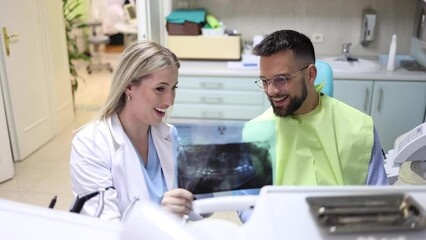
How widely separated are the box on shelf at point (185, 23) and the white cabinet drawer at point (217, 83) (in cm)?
43

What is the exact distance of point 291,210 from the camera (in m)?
0.53

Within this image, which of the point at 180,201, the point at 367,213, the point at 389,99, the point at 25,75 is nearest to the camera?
the point at 367,213

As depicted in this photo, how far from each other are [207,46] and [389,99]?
4.64ft

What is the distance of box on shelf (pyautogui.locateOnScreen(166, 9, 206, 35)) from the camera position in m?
3.23

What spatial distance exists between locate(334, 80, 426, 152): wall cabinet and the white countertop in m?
0.04

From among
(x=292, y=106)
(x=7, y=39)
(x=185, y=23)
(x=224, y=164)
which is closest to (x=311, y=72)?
(x=292, y=106)

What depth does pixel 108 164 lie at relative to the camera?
1376 mm

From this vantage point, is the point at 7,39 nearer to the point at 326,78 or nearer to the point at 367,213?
the point at 326,78

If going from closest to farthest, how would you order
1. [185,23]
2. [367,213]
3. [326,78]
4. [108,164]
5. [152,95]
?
[367,213], [108,164], [152,95], [326,78], [185,23]

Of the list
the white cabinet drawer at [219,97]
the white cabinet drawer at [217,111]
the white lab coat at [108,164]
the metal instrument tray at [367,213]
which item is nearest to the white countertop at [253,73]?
the white cabinet drawer at [219,97]

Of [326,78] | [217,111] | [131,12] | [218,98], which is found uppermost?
[131,12]

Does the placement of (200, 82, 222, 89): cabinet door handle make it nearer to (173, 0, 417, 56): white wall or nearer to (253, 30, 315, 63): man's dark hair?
(173, 0, 417, 56): white wall

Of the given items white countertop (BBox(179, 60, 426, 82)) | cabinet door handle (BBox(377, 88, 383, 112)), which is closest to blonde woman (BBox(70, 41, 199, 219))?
white countertop (BBox(179, 60, 426, 82))

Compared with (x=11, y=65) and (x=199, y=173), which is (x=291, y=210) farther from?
(x=11, y=65)
